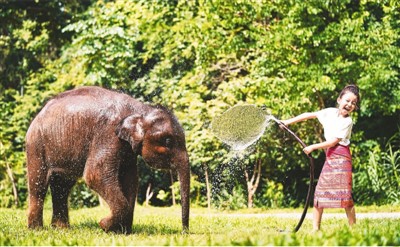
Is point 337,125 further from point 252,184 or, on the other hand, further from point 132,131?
point 252,184

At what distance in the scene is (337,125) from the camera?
6.13m

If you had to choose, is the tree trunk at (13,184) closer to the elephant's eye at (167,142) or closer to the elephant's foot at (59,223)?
the elephant's foot at (59,223)

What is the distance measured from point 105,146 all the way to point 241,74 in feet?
31.3

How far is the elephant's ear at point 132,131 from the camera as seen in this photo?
6232mm

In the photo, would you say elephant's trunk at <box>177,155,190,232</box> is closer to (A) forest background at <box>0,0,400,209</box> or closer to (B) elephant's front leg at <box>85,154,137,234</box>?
(B) elephant's front leg at <box>85,154,137,234</box>

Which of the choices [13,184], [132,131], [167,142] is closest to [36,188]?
[132,131]

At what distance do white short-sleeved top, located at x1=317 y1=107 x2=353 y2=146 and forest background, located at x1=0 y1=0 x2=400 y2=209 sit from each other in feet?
17.0

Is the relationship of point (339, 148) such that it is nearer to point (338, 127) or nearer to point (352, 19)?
point (338, 127)

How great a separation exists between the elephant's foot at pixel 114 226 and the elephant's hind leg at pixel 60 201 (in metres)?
1.34

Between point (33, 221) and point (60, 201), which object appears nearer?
point (33, 221)

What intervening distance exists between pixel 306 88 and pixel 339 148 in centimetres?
599

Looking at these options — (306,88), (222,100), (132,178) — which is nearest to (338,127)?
(132,178)

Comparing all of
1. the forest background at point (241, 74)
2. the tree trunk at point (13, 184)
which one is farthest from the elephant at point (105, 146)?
the tree trunk at point (13, 184)

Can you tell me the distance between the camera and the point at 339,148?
614 centimetres
